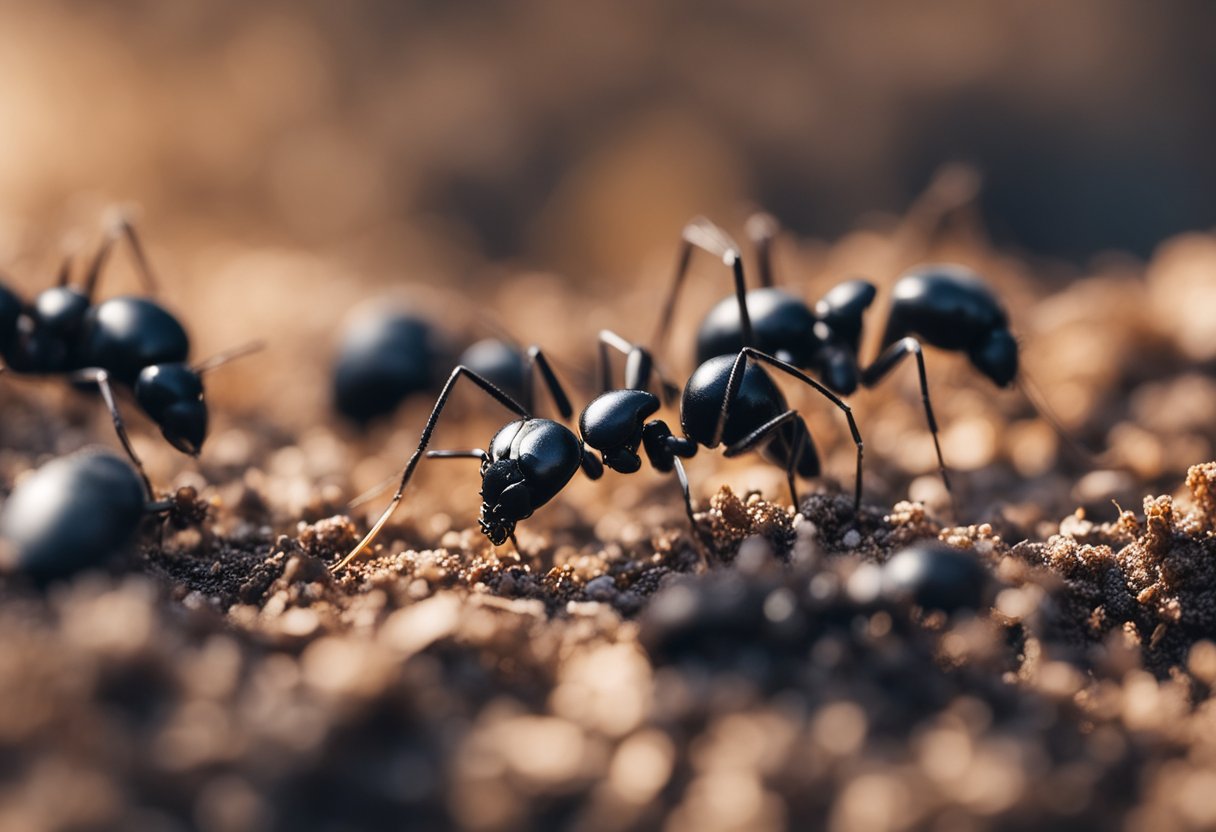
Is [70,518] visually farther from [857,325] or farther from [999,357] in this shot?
[999,357]

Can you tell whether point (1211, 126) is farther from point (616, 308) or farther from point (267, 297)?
point (267, 297)

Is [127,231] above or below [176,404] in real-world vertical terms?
above

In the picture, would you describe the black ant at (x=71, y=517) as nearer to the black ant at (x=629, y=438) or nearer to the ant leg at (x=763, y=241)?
the black ant at (x=629, y=438)

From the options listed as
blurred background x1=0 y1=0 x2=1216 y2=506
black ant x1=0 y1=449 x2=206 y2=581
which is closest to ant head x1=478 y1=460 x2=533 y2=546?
black ant x1=0 y1=449 x2=206 y2=581

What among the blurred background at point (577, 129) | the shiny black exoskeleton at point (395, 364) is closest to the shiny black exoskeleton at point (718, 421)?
the shiny black exoskeleton at point (395, 364)

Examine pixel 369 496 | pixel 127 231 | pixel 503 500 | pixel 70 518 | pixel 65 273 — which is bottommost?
pixel 369 496

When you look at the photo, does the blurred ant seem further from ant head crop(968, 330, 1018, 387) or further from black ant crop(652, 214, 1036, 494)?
ant head crop(968, 330, 1018, 387)

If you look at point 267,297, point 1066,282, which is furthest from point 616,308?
point 1066,282

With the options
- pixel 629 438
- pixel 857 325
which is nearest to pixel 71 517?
pixel 629 438
